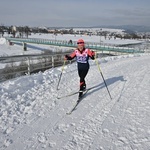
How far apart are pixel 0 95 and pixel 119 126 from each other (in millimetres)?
4303

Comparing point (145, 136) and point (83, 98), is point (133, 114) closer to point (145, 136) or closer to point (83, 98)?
point (145, 136)

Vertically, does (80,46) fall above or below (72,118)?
above

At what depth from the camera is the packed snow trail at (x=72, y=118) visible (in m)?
4.80

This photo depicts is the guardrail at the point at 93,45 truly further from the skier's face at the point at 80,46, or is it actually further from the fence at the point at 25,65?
the skier's face at the point at 80,46

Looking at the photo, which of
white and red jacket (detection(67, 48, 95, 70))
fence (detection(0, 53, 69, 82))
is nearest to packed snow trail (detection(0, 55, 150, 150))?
white and red jacket (detection(67, 48, 95, 70))

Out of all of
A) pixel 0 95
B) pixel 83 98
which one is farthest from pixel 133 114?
pixel 0 95

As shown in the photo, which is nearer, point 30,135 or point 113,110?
point 30,135

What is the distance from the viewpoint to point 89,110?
6.76 meters

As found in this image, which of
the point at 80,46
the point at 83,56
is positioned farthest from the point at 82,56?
the point at 80,46

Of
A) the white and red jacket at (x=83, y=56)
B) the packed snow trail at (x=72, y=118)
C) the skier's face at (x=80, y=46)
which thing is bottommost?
the packed snow trail at (x=72, y=118)

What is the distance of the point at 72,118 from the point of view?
613 cm

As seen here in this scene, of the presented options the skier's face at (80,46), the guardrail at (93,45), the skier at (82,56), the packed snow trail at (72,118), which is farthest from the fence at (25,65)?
the guardrail at (93,45)

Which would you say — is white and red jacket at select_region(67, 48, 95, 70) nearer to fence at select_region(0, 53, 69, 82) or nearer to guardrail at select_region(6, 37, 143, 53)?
Answer: fence at select_region(0, 53, 69, 82)

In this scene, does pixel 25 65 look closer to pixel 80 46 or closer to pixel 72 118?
pixel 80 46
